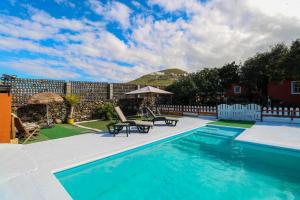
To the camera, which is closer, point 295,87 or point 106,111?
point 106,111

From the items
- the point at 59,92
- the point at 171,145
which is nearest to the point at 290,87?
the point at 171,145

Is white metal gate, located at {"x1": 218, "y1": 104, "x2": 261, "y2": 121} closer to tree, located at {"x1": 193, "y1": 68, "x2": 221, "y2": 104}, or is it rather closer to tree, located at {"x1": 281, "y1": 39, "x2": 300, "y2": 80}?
tree, located at {"x1": 281, "y1": 39, "x2": 300, "y2": 80}

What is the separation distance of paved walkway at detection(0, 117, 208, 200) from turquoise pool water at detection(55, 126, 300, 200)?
313 millimetres

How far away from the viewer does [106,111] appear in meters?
12.6

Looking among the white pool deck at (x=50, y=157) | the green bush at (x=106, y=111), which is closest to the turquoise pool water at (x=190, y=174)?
the white pool deck at (x=50, y=157)

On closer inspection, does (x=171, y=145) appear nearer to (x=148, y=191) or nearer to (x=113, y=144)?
(x=113, y=144)

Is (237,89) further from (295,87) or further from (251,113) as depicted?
(251,113)

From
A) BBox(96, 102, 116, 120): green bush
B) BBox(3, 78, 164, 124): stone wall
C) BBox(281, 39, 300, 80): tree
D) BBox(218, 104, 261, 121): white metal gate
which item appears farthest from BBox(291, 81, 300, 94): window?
BBox(96, 102, 116, 120): green bush

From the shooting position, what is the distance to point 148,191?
385cm

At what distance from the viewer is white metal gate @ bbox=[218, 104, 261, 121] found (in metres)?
11.6

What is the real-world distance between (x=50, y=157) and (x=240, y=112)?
38.5 feet

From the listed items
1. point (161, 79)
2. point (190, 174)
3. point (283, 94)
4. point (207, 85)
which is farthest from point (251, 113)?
point (161, 79)

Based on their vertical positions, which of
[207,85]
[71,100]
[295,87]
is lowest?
[71,100]

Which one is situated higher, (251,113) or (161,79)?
(161,79)
